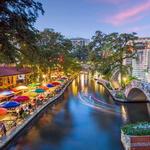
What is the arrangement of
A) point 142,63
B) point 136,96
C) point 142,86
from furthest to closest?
point 142,63 < point 136,96 < point 142,86

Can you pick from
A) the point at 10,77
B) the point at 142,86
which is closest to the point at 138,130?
the point at 142,86

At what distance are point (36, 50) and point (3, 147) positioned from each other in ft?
34.7

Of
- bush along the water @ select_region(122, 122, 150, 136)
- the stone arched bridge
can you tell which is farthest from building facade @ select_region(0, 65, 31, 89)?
bush along the water @ select_region(122, 122, 150, 136)

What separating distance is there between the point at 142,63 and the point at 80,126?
96.3ft

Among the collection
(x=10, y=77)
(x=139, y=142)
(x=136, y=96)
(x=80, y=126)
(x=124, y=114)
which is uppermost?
(x=10, y=77)

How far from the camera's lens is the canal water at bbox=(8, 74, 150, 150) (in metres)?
30.8

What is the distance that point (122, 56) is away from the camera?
234 ft

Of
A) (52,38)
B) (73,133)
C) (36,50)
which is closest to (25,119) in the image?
(73,133)

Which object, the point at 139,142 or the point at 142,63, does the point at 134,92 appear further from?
the point at 139,142

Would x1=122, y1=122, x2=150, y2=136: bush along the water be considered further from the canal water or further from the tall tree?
the tall tree

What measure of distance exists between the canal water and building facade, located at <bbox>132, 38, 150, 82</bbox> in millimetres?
8113

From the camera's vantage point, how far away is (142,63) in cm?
6394

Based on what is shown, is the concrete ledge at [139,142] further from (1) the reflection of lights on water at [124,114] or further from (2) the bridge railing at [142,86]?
(2) the bridge railing at [142,86]

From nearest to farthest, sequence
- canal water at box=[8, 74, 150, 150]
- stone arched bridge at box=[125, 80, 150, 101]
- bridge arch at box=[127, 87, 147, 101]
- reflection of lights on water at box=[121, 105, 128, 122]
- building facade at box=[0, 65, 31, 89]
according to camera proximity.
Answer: canal water at box=[8, 74, 150, 150], reflection of lights on water at box=[121, 105, 128, 122], stone arched bridge at box=[125, 80, 150, 101], bridge arch at box=[127, 87, 147, 101], building facade at box=[0, 65, 31, 89]
